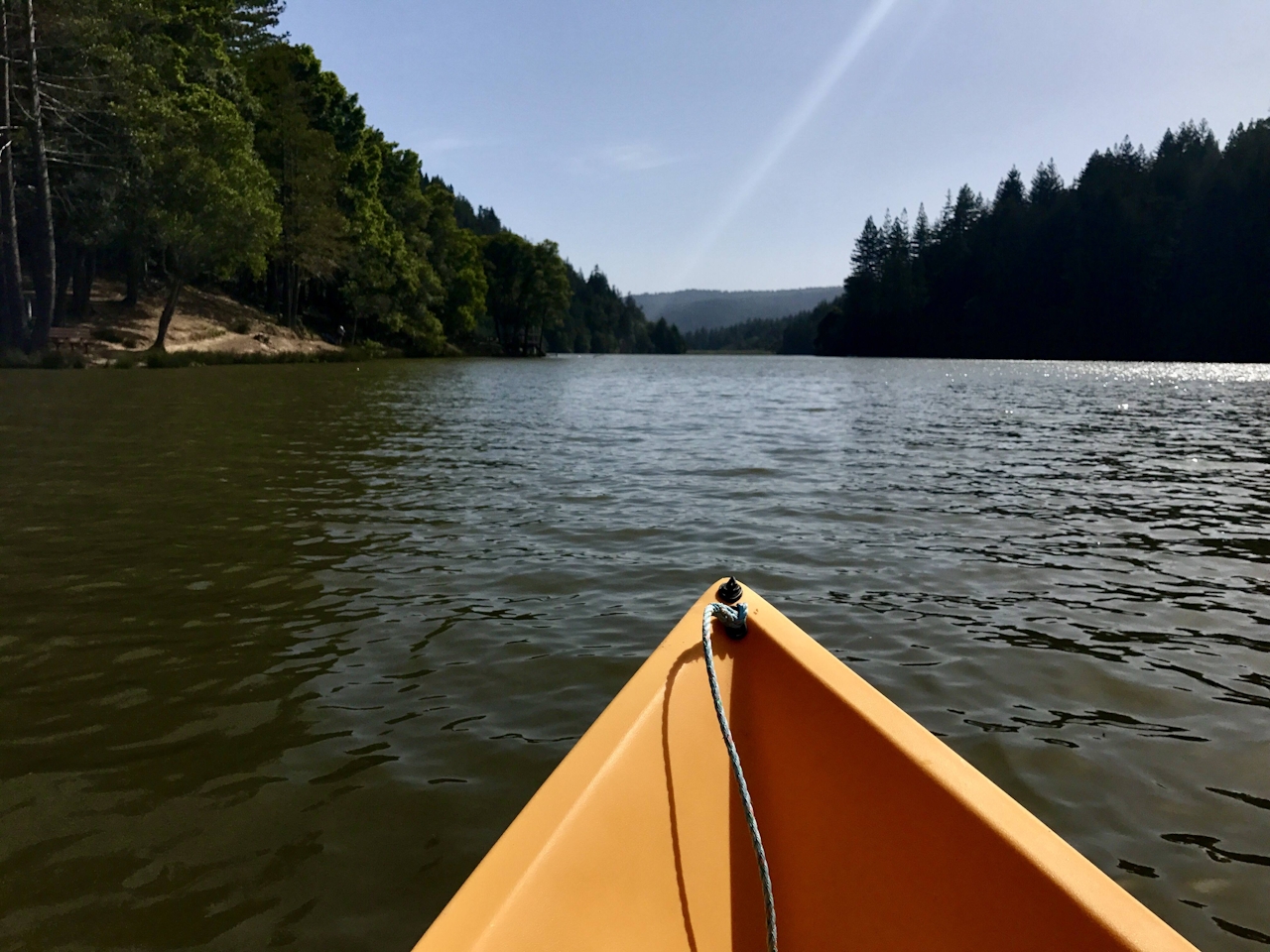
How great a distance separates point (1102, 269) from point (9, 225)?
316 ft

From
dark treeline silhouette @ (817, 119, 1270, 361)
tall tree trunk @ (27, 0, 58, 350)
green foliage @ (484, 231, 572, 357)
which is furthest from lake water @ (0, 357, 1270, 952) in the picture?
dark treeline silhouette @ (817, 119, 1270, 361)

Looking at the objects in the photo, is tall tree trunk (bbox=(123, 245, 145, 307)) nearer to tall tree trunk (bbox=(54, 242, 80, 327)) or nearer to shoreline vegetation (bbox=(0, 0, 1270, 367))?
shoreline vegetation (bbox=(0, 0, 1270, 367))

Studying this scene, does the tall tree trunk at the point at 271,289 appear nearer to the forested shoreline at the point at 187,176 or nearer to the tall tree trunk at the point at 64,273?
the forested shoreline at the point at 187,176

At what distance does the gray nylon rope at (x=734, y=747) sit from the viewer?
6.97 feet

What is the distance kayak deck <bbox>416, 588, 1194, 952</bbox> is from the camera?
1882mm

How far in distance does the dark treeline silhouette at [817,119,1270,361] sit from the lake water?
8448 centimetres

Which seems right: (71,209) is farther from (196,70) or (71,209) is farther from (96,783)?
(96,783)

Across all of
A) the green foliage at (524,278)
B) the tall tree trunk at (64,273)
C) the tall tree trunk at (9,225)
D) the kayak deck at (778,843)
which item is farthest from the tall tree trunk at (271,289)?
the kayak deck at (778,843)

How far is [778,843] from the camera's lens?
8.40 ft

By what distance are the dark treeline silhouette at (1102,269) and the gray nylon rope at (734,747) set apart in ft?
303

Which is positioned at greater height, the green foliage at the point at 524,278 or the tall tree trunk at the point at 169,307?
the green foliage at the point at 524,278

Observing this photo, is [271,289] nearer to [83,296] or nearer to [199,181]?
[83,296]

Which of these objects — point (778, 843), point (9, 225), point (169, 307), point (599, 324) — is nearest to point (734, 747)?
point (778, 843)

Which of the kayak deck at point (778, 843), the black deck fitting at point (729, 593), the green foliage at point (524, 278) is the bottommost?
the kayak deck at point (778, 843)
